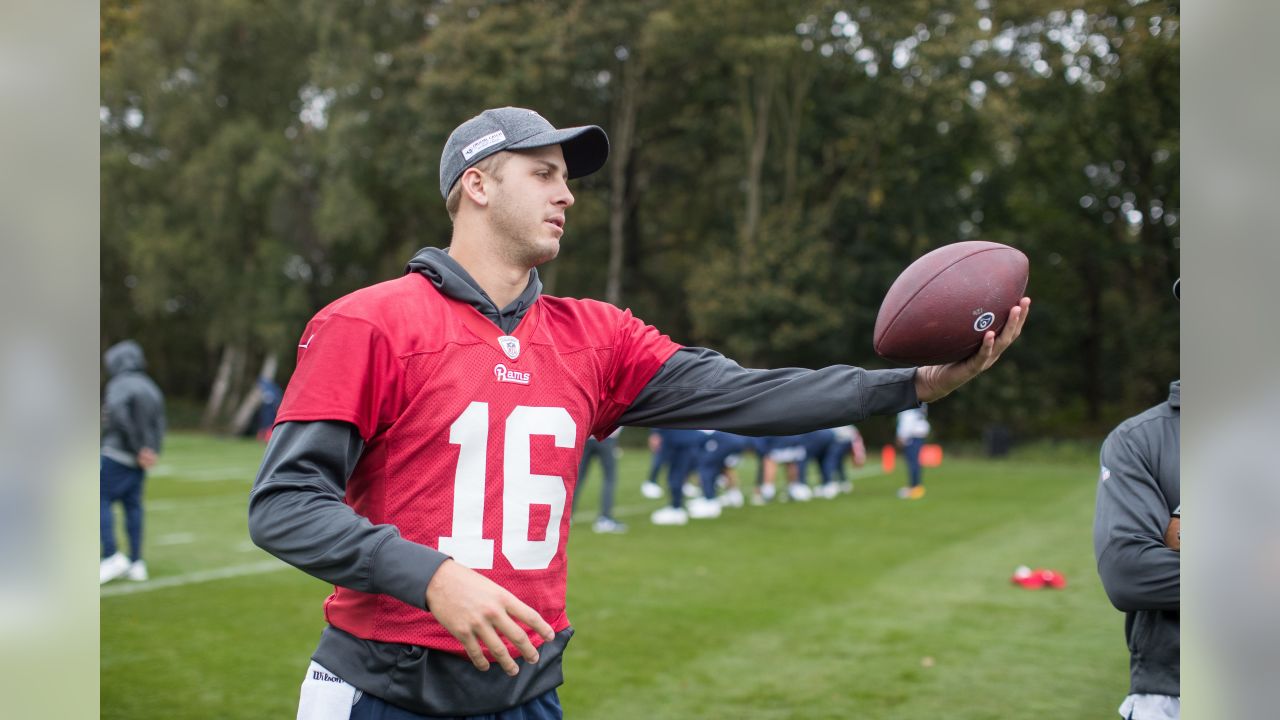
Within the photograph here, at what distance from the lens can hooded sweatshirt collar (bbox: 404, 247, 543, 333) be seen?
8.80 feet

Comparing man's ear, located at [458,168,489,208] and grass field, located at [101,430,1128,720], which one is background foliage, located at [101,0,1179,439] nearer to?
grass field, located at [101,430,1128,720]

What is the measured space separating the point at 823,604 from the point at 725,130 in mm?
27993

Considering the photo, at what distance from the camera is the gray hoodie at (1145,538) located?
299 centimetres

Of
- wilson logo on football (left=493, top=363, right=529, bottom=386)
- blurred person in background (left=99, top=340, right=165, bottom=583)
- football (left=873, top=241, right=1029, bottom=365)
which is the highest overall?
football (left=873, top=241, right=1029, bottom=365)

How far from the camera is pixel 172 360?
45.4 meters

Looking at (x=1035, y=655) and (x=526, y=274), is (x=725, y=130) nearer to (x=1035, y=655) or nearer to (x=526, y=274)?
(x=1035, y=655)

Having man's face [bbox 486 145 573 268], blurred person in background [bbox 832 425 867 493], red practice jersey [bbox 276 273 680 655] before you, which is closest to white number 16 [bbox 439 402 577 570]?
red practice jersey [bbox 276 273 680 655]

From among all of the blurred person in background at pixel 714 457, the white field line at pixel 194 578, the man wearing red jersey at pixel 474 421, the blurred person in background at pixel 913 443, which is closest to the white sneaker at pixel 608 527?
the blurred person in background at pixel 714 457

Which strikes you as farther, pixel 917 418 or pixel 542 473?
pixel 917 418

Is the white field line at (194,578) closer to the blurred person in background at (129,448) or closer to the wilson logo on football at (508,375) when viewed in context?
the blurred person in background at (129,448)

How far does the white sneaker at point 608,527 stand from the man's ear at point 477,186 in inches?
406

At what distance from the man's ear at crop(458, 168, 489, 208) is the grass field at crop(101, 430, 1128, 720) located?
398cm

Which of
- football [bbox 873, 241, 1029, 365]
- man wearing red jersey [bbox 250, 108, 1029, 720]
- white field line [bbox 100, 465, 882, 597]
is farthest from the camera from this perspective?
white field line [bbox 100, 465, 882, 597]
